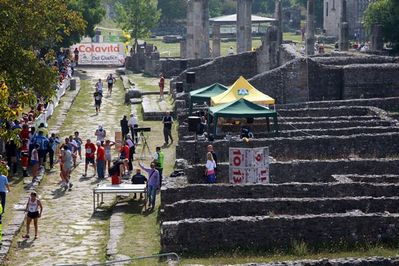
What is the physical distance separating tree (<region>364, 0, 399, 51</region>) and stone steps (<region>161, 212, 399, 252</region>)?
42.8m

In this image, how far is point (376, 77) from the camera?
4138cm

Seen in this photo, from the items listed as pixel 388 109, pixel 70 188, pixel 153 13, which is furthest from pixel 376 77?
pixel 153 13

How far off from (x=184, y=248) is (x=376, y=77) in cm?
2214

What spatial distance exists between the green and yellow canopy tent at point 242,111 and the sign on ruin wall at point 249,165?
5127mm

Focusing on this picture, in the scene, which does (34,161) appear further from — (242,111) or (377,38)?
(377,38)

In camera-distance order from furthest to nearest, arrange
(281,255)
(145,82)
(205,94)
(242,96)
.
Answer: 1. (145,82)
2. (205,94)
3. (242,96)
4. (281,255)

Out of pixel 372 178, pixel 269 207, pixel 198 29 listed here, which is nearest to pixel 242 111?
pixel 372 178

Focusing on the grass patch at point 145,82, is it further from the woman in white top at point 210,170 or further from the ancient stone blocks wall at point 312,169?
the woman in white top at point 210,170

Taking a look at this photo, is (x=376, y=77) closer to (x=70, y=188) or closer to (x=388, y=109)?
(x=388, y=109)

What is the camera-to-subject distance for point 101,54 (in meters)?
64.2

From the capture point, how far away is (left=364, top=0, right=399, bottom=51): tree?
6373 centimetres

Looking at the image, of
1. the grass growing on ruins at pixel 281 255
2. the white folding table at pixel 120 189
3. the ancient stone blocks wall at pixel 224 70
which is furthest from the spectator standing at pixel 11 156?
the ancient stone blocks wall at pixel 224 70

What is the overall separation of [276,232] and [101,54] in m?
44.4

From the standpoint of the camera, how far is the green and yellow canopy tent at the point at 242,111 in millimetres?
31219
